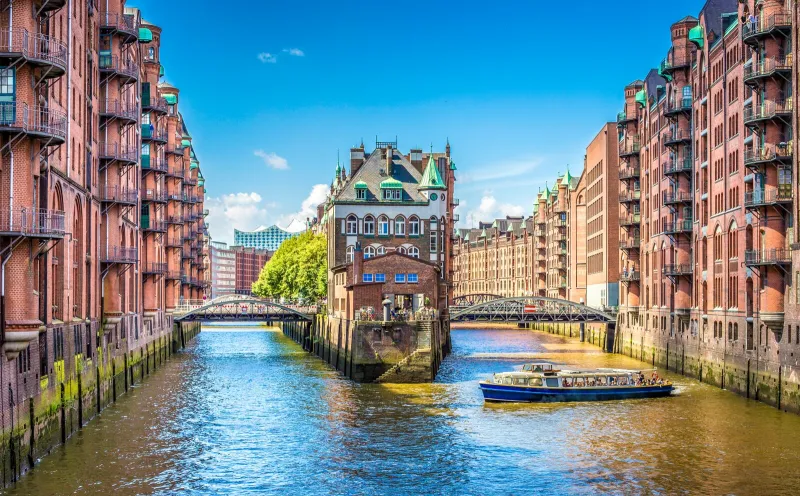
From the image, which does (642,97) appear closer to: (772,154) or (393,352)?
(393,352)

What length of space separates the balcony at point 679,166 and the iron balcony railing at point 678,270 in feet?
23.2

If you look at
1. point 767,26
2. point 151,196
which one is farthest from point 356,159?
point 767,26

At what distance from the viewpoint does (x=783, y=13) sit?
5291cm

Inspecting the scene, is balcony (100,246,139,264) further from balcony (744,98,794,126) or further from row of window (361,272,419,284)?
balcony (744,98,794,126)

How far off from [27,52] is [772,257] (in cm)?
3833

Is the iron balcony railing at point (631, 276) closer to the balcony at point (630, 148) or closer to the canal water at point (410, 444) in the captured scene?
the balcony at point (630, 148)

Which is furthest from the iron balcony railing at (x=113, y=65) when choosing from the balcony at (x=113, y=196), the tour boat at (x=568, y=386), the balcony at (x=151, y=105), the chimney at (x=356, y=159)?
the chimney at (x=356, y=159)

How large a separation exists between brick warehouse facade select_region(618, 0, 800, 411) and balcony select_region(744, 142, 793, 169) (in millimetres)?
70

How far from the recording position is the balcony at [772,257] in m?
53.4

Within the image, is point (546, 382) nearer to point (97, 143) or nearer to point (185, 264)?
point (97, 143)

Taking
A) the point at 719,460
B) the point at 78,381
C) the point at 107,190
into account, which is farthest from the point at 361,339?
the point at 719,460

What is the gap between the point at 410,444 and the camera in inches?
1734

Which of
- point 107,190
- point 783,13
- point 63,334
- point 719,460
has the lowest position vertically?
point 719,460

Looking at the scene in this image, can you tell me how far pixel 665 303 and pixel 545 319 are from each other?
20592 mm
